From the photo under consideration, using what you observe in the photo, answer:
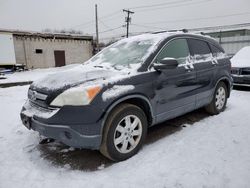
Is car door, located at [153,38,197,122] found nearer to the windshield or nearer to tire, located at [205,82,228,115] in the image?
the windshield

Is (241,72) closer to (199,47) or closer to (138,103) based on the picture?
(199,47)

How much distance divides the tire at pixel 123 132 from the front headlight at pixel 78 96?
0.38m

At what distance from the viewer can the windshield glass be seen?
11.3 ft

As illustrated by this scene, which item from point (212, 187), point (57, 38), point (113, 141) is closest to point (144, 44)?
point (113, 141)

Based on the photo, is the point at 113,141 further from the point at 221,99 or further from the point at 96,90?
the point at 221,99

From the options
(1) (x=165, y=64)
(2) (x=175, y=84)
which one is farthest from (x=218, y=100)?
(1) (x=165, y=64)

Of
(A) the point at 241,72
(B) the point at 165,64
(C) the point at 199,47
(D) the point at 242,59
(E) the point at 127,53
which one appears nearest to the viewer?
(B) the point at 165,64

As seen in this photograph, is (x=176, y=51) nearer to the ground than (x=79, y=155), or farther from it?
farther from it

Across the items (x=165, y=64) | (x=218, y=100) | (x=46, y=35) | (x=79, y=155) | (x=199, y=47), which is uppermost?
(x=46, y=35)

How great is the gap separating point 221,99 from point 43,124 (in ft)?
13.0

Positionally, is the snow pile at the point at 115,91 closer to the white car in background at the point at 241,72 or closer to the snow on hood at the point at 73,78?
the snow on hood at the point at 73,78

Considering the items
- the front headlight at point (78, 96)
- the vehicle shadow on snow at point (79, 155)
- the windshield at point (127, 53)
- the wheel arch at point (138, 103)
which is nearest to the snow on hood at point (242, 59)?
the vehicle shadow on snow at point (79, 155)

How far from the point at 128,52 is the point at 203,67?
158cm

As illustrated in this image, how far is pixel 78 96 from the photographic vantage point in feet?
8.61
